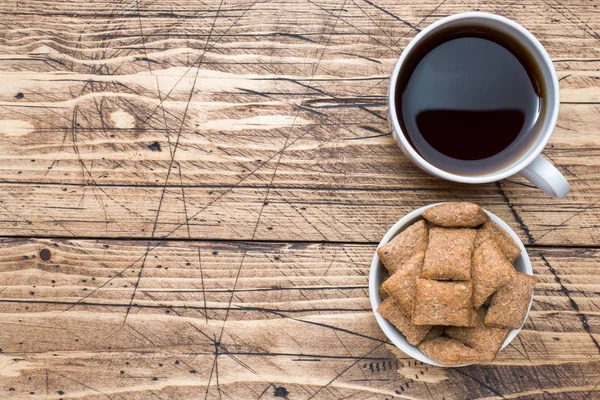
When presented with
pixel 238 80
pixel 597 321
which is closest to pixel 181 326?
pixel 238 80

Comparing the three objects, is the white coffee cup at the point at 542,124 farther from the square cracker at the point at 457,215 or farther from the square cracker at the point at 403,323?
the square cracker at the point at 403,323

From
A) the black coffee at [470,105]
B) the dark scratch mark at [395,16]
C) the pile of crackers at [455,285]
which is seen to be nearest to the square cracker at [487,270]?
the pile of crackers at [455,285]

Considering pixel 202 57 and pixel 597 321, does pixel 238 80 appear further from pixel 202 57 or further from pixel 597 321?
pixel 597 321

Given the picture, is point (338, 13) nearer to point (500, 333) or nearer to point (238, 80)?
point (238, 80)

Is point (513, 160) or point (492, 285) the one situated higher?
point (513, 160)

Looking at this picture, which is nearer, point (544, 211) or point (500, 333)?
point (500, 333)

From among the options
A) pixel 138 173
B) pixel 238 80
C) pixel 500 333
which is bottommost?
pixel 500 333
